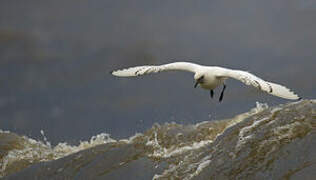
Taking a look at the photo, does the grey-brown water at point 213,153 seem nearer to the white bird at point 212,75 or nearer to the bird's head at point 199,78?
the white bird at point 212,75

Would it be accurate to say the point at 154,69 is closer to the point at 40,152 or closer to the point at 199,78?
the point at 199,78

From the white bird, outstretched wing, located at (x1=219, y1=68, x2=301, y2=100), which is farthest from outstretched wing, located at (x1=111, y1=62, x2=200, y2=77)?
outstretched wing, located at (x1=219, y1=68, x2=301, y2=100)

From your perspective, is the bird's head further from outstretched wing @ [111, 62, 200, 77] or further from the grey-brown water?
the grey-brown water

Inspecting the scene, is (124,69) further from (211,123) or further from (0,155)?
(0,155)

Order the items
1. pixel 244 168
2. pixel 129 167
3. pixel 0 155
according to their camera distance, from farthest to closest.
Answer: pixel 0 155, pixel 129 167, pixel 244 168

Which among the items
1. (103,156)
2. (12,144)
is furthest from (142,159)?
(12,144)

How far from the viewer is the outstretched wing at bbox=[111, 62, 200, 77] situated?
15.1 metres

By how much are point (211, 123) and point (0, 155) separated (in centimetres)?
956

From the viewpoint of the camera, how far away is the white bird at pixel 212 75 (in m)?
11.3

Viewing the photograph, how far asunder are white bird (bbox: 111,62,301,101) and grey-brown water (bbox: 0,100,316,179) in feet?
2.41

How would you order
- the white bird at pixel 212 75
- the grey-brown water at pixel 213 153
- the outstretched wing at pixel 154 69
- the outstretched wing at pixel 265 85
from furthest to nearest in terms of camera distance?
the outstretched wing at pixel 154 69 < the white bird at pixel 212 75 < the outstretched wing at pixel 265 85 < the grey-brown water at pixel 213 153

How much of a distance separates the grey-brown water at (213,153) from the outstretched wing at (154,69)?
2017mm

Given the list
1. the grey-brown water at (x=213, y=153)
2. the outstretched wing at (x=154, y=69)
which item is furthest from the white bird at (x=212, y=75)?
the grey-brown water at (x=213, y=153)

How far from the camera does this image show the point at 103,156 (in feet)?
49.6
